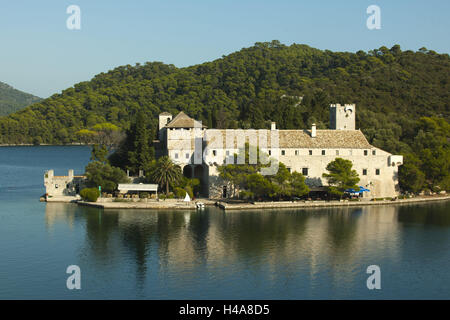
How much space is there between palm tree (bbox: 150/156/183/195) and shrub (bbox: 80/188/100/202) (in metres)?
5.78

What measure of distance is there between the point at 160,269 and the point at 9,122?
502 ft

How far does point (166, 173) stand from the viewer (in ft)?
181

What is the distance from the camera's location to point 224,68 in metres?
178

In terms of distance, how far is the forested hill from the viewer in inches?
3248

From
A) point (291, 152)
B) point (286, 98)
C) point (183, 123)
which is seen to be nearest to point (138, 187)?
point (183, 123)

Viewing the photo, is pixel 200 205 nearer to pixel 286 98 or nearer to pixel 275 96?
pixel 286 98

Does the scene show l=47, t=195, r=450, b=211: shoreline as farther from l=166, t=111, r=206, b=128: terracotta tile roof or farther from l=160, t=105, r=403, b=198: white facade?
l=166, t=111, r=206, b=128: terracotta tile roof

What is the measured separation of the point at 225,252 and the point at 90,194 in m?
22.0

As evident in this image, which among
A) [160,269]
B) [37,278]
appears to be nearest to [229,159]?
[160,269]

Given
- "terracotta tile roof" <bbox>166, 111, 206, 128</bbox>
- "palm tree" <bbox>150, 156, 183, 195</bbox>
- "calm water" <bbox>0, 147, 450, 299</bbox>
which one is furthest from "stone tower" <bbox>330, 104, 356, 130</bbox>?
"palm tree" <bbox>150, 156, 183, 195</bbox>

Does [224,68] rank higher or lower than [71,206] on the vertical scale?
higher

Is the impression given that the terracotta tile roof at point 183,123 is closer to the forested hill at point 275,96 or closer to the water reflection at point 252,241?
the water reflection at point 252,241

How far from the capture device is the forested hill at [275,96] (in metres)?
82.5

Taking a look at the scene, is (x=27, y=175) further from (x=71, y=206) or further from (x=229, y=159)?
(x=229, y=159)
